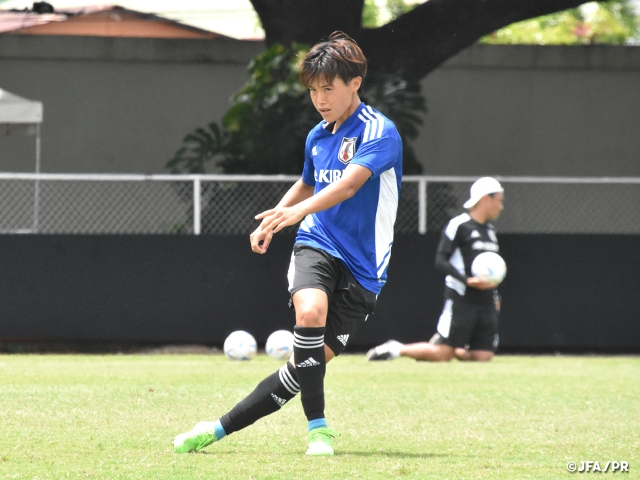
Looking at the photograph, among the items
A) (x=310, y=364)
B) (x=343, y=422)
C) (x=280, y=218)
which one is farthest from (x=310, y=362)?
(x=343, y=422)

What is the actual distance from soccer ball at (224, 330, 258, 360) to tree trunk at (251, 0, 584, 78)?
229 inches

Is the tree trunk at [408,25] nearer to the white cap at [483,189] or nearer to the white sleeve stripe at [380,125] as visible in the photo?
the white cap at [483,189]

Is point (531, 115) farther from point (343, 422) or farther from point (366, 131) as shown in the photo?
point (366, 131)

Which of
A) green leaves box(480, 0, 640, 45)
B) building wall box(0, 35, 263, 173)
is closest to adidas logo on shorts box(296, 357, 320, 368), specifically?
building wall box(0, 35, 263, 173)

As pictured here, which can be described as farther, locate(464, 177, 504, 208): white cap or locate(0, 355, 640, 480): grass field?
locate(464, 177, 504, 208): white cap

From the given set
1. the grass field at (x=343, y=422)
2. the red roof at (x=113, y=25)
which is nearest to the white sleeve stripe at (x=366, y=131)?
the grass field at (x=343, y=422)

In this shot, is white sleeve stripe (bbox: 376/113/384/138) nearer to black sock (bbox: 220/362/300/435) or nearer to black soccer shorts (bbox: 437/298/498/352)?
black sock (bbox: 220/362/300/435)

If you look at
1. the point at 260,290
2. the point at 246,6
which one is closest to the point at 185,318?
the point at 260,290

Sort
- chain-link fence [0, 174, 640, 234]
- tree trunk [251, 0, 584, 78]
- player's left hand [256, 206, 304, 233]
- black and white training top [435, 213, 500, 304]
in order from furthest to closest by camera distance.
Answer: tree trunk [251, 0, 584, 78], chain-link fence [0, 174, 640, 234], black and white training top [435, 213, 500, 304], player's left hand [256, 206, 304, 233]

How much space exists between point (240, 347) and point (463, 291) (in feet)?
8.23

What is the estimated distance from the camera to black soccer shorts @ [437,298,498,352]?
11.8 m

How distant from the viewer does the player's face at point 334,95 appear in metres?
5.41

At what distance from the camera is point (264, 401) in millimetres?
5480

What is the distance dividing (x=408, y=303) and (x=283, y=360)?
2389 mm
